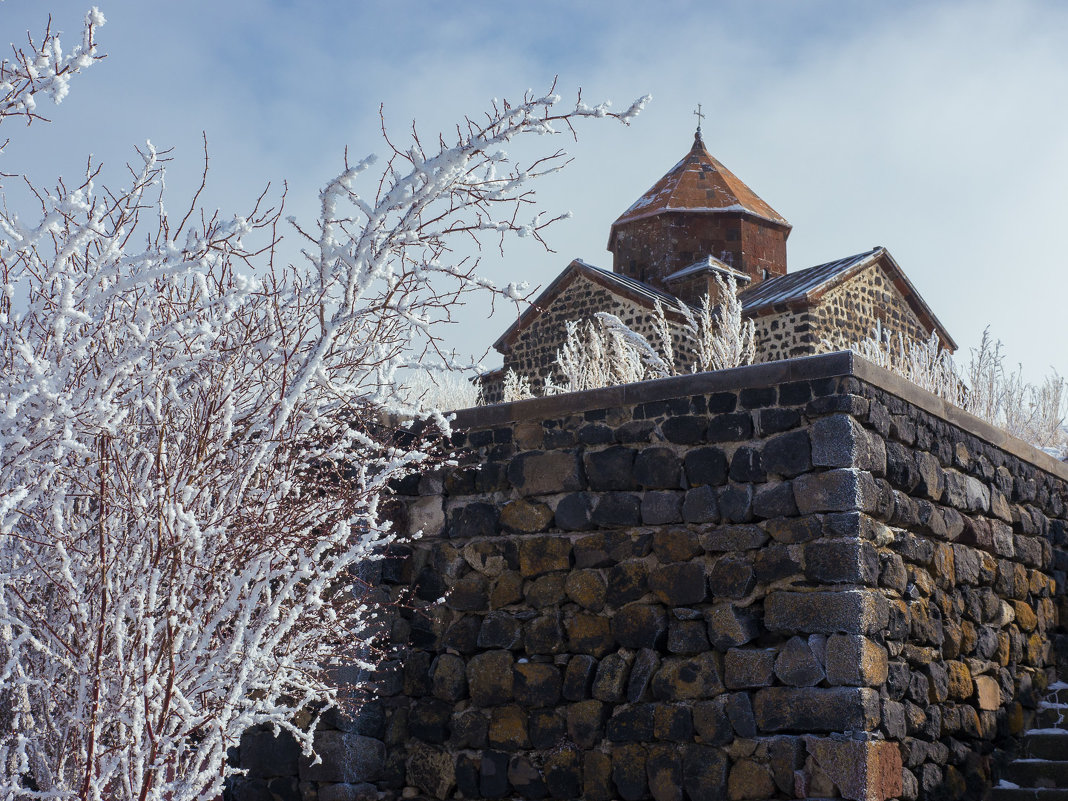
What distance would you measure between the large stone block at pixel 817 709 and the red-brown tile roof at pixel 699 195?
1386 cm

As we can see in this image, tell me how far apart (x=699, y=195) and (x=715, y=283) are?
2.13 meters

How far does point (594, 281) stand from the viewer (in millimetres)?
17125

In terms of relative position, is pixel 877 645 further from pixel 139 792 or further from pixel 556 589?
pixel 139 792

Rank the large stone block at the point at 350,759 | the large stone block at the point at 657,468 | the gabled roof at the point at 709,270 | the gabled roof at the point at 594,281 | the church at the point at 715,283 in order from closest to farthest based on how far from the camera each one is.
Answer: the large stone block at the point at 657,468, the large stone block at the point at 350,759, the church at the point at 715,283, the gabled roof at the point at 594,281, the gabled roof at the point at 709,270

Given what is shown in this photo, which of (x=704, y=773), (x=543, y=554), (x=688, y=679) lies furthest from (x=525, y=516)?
(x=704, y=773)

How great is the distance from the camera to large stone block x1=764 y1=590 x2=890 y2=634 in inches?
203

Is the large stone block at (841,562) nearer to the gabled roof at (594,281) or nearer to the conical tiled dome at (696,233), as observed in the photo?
the gabled roof at (594,281)

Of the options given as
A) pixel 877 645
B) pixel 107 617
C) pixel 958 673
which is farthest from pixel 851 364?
pixel 107 617

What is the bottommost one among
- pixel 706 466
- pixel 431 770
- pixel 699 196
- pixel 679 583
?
pixel 431 770

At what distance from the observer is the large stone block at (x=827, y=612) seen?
5.17 m

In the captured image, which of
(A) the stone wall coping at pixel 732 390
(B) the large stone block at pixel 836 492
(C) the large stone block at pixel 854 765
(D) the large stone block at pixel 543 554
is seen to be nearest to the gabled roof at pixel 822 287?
(A) the stone wall coping at pixel 732 390

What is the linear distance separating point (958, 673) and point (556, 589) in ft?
7.03

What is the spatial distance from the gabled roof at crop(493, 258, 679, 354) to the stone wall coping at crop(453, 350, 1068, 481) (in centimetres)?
960

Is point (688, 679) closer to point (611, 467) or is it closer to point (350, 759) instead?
point (611, 467)
